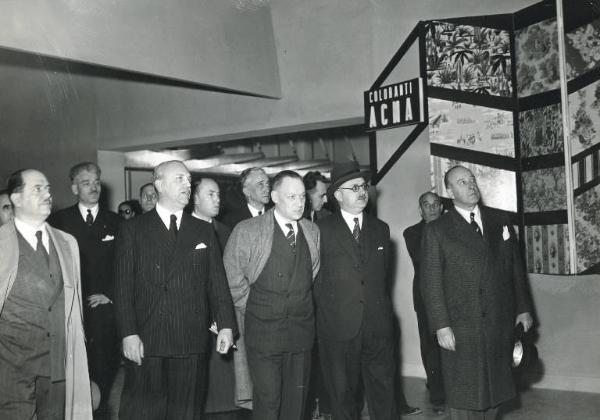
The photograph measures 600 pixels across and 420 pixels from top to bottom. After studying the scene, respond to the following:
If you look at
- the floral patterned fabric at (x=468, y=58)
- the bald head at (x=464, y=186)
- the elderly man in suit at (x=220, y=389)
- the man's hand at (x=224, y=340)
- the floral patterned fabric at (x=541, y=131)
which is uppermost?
the floral patterned fabric at (x=468, y=58)

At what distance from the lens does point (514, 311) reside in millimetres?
3734

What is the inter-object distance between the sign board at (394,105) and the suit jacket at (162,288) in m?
3.29

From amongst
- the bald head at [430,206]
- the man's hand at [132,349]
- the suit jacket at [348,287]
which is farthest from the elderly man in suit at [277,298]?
the bald head at [430,206]

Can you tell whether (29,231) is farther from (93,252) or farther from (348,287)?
(348,287)

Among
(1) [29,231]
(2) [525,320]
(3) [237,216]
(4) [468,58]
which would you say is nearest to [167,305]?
(1) [29,231]

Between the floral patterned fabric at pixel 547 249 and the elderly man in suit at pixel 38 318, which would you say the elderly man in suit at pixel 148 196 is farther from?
the floral patterned fabric at pixel 547 249

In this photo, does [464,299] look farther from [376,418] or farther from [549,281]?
[549,281]

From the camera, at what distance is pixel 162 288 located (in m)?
3.28

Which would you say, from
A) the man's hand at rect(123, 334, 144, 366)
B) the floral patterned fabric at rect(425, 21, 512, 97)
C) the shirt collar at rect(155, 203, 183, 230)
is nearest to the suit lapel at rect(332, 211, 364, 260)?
the shirt collar at rect(155, 203, 183, 230)

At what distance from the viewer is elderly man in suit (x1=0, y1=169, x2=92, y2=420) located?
297 centimetres

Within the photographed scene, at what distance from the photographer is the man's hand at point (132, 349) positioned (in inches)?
124

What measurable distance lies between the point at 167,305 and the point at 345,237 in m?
1.27

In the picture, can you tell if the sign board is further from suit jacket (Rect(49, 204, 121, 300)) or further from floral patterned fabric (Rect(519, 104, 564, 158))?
suit jacket (Rect(49, 204, 121, 300))

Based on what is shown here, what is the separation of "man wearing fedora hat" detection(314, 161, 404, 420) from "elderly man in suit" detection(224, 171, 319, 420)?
314mm
